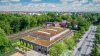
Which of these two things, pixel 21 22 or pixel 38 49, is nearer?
pixel 38 49

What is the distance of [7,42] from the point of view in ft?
85.5

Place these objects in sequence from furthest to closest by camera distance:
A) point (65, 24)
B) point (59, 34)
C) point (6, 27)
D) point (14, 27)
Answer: point (65, 24) < point (14, 27) < point (6, 27) < point (59, 34)

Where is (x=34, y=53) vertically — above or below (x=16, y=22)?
below

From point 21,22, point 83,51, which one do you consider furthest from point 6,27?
point 83,51

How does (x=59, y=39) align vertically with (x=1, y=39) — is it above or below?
below

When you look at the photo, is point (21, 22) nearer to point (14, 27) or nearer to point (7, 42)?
point (14, 27)

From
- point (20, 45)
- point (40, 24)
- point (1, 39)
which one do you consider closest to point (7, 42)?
point (1, 39)

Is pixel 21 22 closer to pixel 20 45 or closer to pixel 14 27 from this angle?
pixel 14 27

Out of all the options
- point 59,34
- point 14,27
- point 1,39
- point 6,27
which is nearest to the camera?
point 1,39

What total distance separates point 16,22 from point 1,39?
22.6m

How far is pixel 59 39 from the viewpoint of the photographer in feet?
116

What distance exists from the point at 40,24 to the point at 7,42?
37.8m

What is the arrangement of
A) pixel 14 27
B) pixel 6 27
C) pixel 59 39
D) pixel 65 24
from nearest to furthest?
pixel 59 39
pixel 6 27
pixel 14 27
pixel 65 24

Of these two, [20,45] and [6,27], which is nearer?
[20,45]
